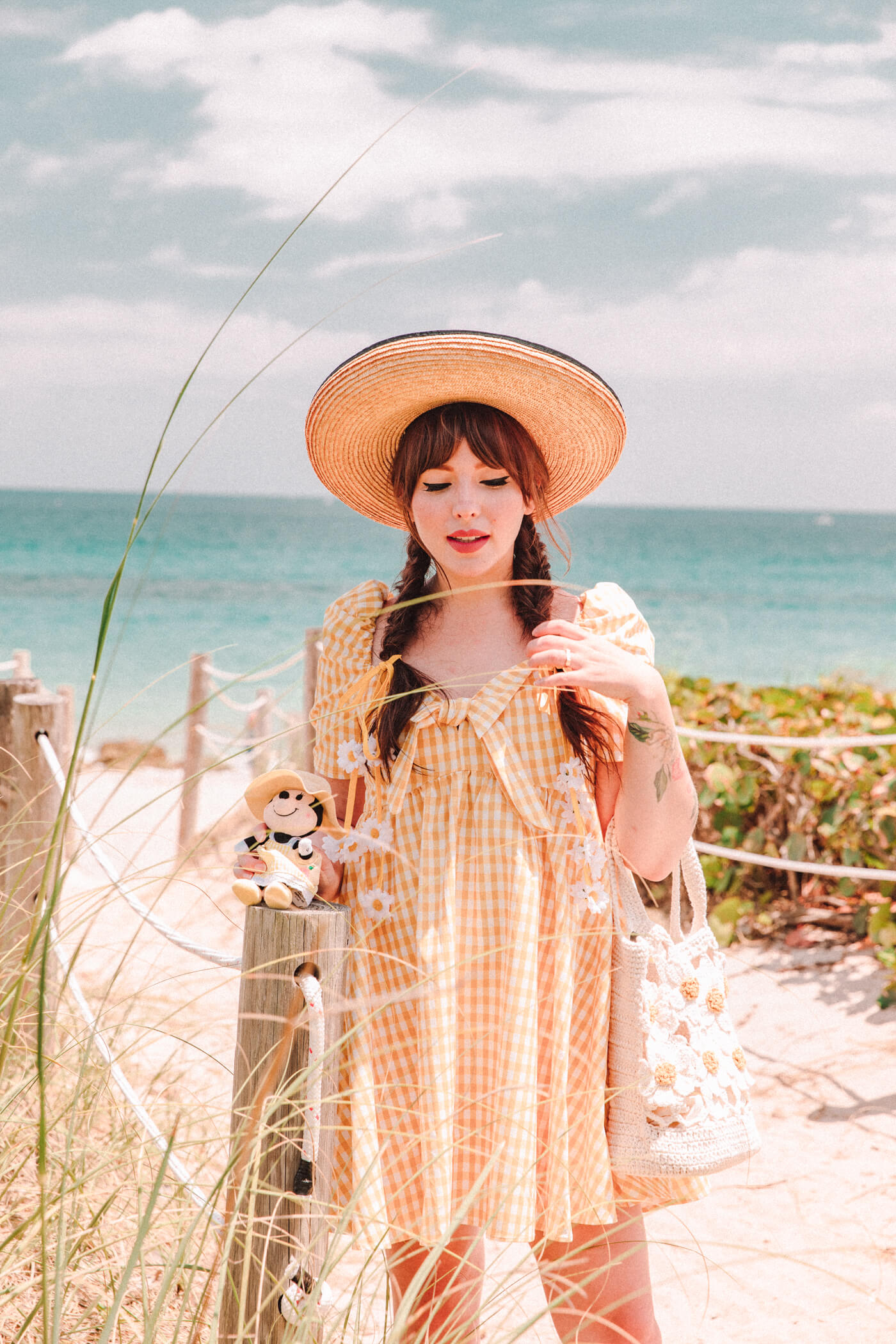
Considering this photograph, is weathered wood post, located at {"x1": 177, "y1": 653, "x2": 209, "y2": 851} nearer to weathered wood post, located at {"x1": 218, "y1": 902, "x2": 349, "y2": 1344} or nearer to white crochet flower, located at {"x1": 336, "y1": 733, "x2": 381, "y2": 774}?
white crochet flower, located at {"x1": 336, "y1": 733, "x2": 381, "y2": 774}

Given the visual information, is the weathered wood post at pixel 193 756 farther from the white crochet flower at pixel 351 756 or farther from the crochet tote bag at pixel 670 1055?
the crochet tote bag at pixel 670 1055

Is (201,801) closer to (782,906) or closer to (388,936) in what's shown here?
(782,906)

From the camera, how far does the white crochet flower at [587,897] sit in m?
1.73

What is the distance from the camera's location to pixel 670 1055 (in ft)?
5.53

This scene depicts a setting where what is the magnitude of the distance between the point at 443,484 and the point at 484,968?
0.78 meters

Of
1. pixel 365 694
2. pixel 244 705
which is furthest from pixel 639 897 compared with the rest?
pixel 244 705

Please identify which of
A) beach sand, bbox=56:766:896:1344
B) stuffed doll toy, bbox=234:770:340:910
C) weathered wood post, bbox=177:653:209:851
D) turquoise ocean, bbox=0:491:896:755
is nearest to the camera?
stuffed doll toy, bbox=234:770:340:910

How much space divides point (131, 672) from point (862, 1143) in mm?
20369

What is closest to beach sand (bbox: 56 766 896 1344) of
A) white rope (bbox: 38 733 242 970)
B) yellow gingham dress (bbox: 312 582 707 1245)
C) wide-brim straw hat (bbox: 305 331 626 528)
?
white rope (bbox: 38 733 242 970)

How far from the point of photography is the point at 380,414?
1941 millimetres

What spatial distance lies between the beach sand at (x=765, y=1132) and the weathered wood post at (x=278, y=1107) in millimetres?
201

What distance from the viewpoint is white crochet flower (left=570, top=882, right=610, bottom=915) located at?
5.66 feet

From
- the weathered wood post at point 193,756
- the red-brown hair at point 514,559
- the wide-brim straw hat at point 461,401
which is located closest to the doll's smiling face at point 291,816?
the red-brown hair at point 514,559

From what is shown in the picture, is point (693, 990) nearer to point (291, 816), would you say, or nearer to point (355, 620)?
point (291, 816)
